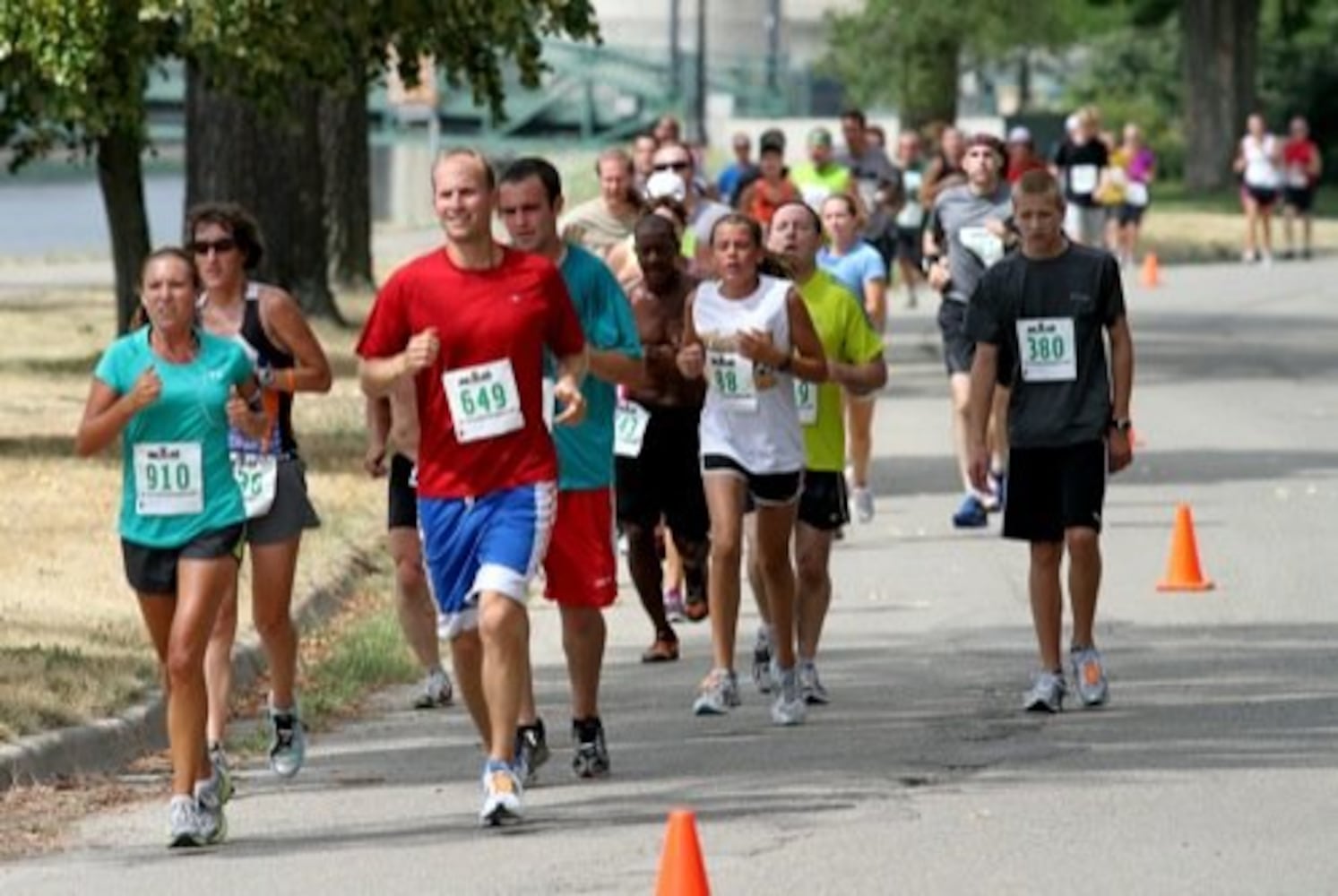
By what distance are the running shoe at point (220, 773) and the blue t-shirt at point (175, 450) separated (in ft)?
2.17

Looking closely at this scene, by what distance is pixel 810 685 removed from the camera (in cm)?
1446

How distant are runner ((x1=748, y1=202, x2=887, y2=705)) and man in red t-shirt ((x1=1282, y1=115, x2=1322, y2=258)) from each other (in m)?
36.7

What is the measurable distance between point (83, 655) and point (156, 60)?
462 inches

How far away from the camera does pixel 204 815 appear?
11375 mm

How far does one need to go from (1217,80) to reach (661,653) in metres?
54.3

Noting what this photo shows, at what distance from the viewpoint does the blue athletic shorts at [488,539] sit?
11.6 meters

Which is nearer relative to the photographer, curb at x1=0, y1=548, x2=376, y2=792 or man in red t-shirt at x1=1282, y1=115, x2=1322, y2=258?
curb at x1=0, y1=548, x2=376, y2=792

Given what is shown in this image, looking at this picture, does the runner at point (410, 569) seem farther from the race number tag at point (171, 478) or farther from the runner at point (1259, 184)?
the runner at point (1259, 184)

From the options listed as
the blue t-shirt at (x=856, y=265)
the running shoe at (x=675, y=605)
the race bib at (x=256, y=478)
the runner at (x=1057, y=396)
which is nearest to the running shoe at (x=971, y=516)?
the blue t-shirt at (x=856, y=265)

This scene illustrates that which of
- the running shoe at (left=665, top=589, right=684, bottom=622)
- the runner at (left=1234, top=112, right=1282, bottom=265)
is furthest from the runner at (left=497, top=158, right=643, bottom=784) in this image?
the runner at (left=1234, top=112, right=1282, bottom=265)

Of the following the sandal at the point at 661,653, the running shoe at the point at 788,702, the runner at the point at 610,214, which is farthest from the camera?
the runner at the point at 610,214

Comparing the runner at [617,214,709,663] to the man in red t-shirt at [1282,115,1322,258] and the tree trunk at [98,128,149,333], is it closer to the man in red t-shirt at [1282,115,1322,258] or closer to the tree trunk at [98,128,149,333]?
the tree trunk at [98,128,149,333]

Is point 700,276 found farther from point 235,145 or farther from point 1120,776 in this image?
point 235,145

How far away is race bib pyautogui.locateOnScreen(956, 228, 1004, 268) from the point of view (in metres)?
20.5
